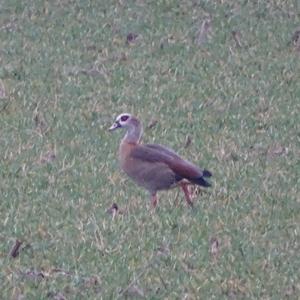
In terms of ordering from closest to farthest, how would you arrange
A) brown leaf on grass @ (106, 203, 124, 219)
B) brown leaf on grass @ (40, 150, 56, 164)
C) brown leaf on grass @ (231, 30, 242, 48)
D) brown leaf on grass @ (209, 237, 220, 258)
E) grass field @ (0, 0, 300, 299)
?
grass field @ (0, 0, 300, 299)
brown leaf on grass @ (209, 237, 220, 258)
brown leaf on grass @ (106, 203, 124, 219)
brown leaf on grass @ (40, 150, 56, 164)
brown leaf on grass @ (231, 30, 242, 48)

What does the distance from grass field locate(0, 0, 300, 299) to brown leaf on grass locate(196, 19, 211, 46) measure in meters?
0.02

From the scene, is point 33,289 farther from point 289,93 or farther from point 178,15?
point 178,15

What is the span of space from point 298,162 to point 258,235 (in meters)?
2.07

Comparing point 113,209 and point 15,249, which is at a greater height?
point 15,249

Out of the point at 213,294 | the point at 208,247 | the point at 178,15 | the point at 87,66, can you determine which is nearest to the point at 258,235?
the point at 208,247

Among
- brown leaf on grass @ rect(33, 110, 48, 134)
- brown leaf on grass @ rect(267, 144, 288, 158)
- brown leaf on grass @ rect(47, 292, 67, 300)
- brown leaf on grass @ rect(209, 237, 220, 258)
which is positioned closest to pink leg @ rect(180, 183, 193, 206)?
brown leaf on grass @ rect(209, 237, 220, 258)

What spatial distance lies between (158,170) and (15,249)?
1.50 metres

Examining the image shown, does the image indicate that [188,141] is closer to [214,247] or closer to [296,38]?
[214,247]

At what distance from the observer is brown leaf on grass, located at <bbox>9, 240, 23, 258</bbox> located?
25.3ft

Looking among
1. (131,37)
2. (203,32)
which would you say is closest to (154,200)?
(131,37)

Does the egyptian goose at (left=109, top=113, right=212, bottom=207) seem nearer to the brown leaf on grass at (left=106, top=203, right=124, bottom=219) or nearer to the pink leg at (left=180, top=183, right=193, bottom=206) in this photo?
the pink leg at (left=180, top=183, right=193, bottom=206)

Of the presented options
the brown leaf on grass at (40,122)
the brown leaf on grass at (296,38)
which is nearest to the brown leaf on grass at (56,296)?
the brown leaf on grass at (40,122)

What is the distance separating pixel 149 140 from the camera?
10.9 meters

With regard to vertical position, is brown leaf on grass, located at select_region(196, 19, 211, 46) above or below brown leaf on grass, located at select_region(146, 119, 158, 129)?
below
